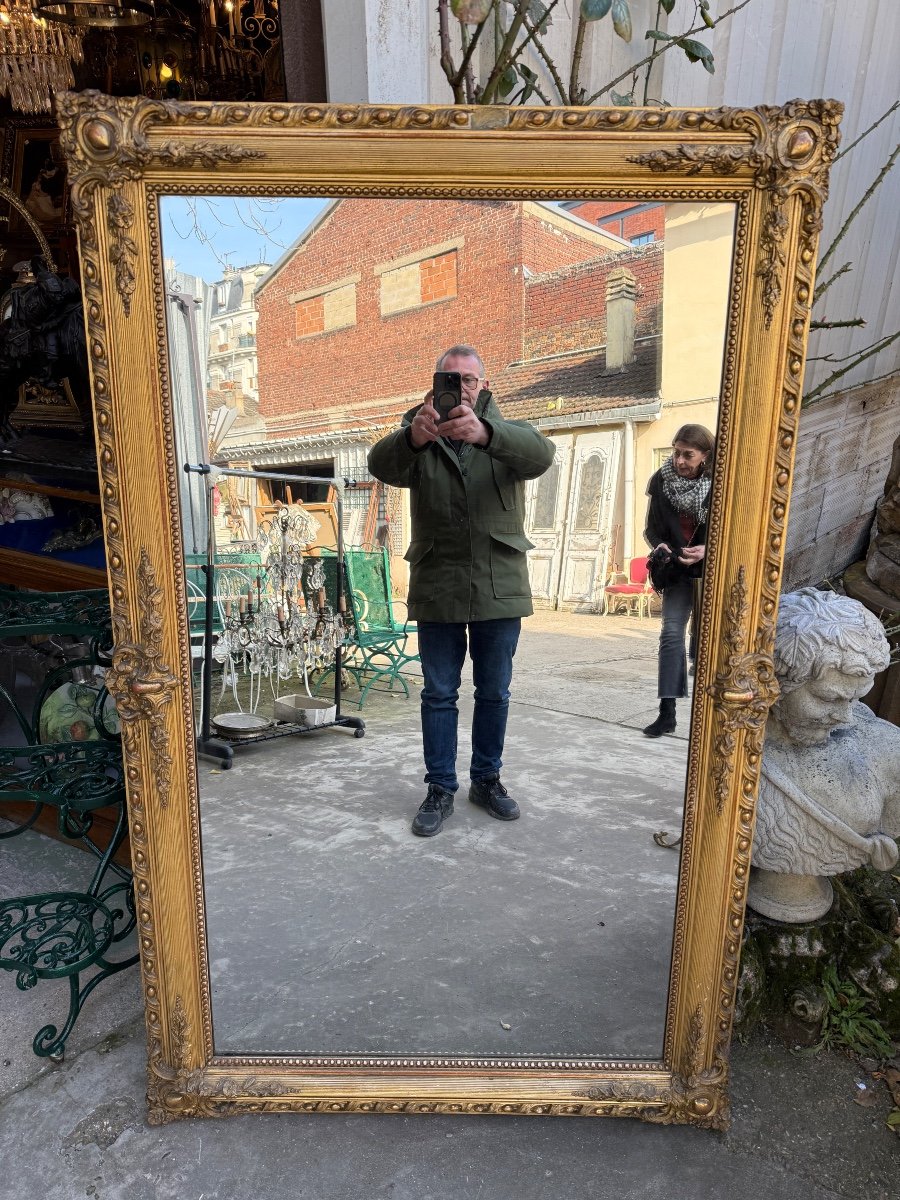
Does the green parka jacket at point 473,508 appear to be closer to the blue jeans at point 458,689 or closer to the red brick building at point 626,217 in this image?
the blue jeans at point 458,689

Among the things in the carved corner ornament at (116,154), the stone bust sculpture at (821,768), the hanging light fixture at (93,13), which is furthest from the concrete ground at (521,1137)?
the hanging light fixture at (93,13)

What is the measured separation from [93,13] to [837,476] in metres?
3.27

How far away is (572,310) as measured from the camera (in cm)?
145

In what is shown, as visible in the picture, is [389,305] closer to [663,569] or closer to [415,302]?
[415,302]

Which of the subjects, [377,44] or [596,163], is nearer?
[596,163]

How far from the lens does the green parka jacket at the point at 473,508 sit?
1.51 metres

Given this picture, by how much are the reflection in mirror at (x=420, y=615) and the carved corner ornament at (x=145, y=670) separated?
0.11 meters

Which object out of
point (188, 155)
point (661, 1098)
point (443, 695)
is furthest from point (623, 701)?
point (188, 155)

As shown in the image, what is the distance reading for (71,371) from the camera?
8.26 feet

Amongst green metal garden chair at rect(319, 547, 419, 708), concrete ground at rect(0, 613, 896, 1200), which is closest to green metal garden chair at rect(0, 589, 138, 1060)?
concrete ground at rect(0, 613, 896, 1200)

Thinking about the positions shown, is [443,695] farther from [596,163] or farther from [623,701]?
[596,163]

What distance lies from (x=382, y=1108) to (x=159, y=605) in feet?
4.13

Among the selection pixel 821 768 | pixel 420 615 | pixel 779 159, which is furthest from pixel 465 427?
pixel 821 768

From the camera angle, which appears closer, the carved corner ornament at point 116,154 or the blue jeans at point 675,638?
the carved corner ornament at point 116,154
